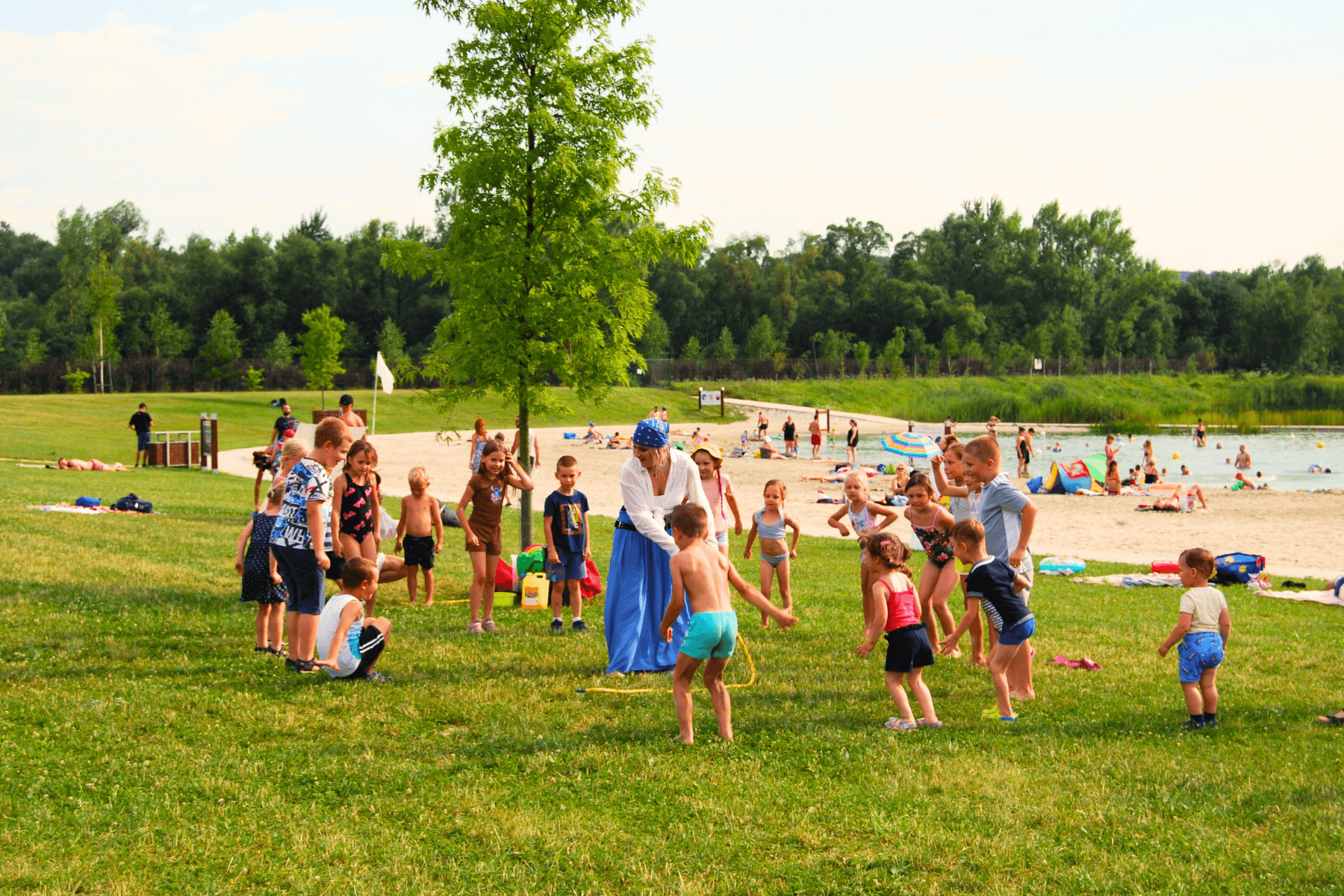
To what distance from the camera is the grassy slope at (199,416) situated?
120 ft

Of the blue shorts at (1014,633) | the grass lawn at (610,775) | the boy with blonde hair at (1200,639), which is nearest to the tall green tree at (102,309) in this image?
the grass lawn at (610,775)

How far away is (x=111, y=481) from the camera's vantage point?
2316 centimetres

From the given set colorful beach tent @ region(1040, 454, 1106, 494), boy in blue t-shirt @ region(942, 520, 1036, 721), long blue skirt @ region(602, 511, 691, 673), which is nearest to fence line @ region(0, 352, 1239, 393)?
colorful beach tent @ region(1040, 454, 1106, 494)

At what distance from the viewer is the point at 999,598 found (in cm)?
713

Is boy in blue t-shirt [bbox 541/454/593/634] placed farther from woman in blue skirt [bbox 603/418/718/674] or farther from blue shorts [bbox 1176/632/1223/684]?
blue shorts [bbox 1176/632/1223/684]

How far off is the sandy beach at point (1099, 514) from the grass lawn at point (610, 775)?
328 inches

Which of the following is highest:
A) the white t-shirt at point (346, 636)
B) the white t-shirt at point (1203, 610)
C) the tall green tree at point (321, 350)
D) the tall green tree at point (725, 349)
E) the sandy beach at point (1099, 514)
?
the tall green tree at point (725, 349)

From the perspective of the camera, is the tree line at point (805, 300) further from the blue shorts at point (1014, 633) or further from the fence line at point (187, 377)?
the blue shorts at point (1014, 633)

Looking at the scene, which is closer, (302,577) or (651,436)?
(302,577)

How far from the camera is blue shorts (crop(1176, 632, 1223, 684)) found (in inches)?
272

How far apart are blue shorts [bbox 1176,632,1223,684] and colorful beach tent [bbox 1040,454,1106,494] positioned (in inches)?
992

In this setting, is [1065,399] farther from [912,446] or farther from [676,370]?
[912,446]

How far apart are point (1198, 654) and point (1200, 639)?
0.12 meters

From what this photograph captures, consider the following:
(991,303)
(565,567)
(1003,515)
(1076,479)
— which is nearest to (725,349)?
(991,303)
